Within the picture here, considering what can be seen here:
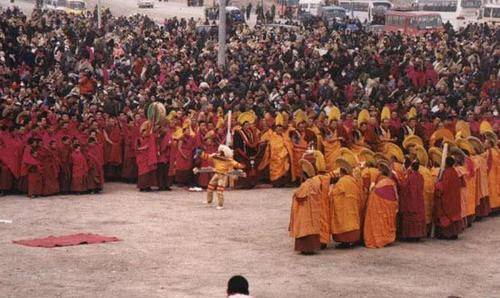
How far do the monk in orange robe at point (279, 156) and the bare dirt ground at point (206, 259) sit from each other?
9.50ft

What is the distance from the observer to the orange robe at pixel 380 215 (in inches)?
704

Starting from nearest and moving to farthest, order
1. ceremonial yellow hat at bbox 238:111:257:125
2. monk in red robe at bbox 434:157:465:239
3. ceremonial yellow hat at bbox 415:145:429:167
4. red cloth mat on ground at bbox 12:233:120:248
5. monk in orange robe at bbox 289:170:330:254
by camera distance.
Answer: monk in orange robe at bbox 289:170:330:254
red cloth mat on ground at bbox 12:233:120:248
monk in red robe at bbox 434:157:465:239
ceremonial yellow hat at bbox 415:145:429:167
ceremonial yellow hat at bbox 238:111:257:125

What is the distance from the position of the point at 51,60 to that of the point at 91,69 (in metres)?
1.45

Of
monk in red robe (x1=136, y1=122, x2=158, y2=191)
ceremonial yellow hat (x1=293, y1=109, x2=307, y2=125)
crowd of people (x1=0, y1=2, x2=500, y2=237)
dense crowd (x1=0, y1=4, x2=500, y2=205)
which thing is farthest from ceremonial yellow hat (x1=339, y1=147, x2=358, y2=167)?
ceremonial yellow hat (x1=293, y1=109, x2=307, y2=125)

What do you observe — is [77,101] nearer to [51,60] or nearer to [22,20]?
[51,60]

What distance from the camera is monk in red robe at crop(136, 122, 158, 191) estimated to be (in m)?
23.4

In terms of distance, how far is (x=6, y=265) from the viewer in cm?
1591

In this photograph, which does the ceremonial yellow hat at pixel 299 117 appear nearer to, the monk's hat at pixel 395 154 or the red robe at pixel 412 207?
the monk's hat at pixel 395 154

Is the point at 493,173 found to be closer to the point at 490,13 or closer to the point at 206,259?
the point at 206,259

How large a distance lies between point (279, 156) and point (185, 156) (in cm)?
205

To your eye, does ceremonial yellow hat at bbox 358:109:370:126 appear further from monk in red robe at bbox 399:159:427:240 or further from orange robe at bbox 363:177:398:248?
orange robe at bbox 363:177:398:248

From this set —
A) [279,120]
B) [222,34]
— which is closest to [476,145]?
[279,120]

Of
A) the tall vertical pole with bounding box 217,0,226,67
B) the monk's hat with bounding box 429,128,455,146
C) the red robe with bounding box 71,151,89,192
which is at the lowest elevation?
the red robe with bounding box 71,151,89,192

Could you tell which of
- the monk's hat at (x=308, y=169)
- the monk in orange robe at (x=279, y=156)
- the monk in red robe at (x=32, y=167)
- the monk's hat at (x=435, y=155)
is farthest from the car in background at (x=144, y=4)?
Result: the monk's hat at (x=308, y=169)
